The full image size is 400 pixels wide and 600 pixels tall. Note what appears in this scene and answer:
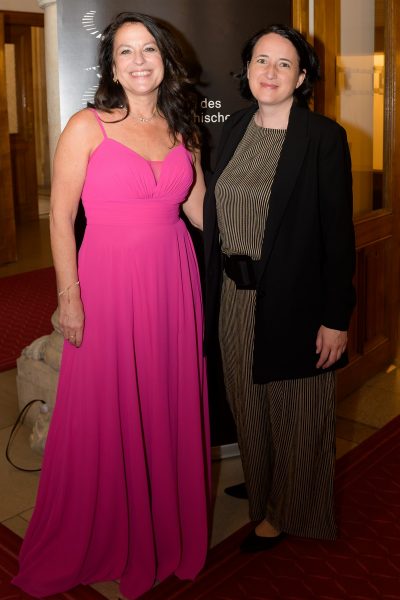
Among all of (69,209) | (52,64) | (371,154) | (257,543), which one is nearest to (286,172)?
(69,209)

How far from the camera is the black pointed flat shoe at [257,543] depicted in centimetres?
272

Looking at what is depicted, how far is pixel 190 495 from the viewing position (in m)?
2.62

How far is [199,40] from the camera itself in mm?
2934

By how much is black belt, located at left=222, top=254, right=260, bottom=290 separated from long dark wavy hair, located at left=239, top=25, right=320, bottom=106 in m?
0.58

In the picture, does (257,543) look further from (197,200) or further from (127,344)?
(197,200)

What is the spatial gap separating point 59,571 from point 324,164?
1.65 m

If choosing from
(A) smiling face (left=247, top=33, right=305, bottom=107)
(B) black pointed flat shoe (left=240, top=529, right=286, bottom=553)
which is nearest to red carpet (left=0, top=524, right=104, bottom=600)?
(B) black pointed flat shoe (left=240, top=529, right=286, bottom=553)

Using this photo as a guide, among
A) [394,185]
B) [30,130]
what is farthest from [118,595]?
[30,130]

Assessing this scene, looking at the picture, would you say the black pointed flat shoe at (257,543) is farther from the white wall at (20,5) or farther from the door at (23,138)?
the door at (23,138)

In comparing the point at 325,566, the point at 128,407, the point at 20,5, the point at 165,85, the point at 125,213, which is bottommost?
the point at 325,566

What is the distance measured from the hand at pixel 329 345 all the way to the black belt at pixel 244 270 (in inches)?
11.3

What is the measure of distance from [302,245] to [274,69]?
573 millimetres

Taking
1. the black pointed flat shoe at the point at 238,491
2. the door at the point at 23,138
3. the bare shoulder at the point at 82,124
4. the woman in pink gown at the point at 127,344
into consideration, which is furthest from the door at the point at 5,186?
the bare shoulder at the point at 82,124

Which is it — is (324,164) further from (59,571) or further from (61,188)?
(59,571)
